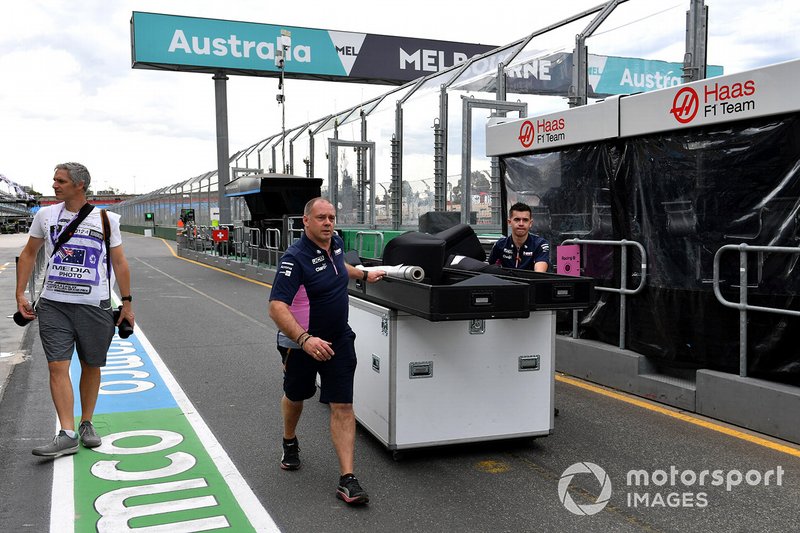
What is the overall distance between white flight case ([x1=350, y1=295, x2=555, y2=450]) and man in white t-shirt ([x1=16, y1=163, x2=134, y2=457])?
74.6 inches

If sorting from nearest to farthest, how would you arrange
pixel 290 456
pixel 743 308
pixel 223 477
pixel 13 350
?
pixel 223 477 < pixel 290 456 < pixel 743 308 < pixel 13 350

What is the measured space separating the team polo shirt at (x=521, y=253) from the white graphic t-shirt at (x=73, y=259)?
3295 millimetres

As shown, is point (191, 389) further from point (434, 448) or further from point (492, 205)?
point (492, 205)

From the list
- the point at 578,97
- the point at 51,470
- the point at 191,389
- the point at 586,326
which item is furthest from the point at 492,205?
the point at 51,470

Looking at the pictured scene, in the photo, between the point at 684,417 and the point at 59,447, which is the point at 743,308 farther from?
the point at 59,447

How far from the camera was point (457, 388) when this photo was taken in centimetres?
486

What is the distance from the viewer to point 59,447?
489 centimetres

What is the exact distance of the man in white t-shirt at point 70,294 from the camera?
493cm

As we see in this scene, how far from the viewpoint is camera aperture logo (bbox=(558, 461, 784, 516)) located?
414 cm

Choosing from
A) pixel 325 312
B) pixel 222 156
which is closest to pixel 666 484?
pixel 325 312

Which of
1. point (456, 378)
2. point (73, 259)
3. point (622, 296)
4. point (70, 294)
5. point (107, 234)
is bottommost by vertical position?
A: point (456, 378)

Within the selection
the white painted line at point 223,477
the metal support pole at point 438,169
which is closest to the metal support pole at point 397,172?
the metal support pole at point 438,169

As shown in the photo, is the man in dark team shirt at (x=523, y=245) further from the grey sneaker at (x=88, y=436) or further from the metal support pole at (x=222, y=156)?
the metal support pole at (x=222, y=156)

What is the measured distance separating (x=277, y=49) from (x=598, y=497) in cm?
2630
